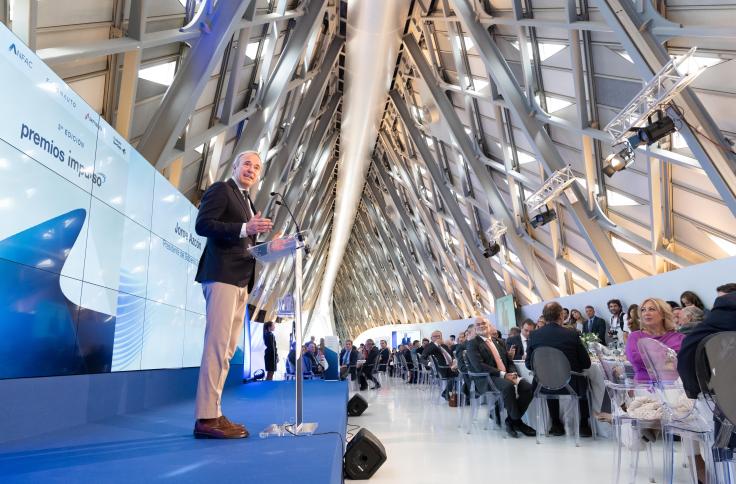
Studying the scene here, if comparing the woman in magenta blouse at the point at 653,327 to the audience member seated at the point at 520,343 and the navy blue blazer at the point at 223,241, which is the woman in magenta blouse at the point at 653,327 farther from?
the audience member seated at the point at 520,343

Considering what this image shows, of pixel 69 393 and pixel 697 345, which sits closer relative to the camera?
pixel 697 345

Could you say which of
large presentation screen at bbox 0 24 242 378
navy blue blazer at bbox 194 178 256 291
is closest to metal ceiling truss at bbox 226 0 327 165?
large presentation screen at bbox 0 24 242 378

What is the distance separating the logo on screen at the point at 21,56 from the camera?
281 cm

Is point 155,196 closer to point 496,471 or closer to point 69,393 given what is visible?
point 69,393

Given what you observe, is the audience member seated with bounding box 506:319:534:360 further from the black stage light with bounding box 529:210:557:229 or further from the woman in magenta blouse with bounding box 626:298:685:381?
the woman in magenta blouse with bounding box 626:298:685:381

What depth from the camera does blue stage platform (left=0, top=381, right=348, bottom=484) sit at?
1.63 metres

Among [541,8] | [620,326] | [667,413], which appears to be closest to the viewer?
[667,413]

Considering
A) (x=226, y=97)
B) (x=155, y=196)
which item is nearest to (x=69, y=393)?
(x=155, y=196)

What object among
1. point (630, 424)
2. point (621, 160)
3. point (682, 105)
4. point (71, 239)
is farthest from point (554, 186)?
point (71, 239)

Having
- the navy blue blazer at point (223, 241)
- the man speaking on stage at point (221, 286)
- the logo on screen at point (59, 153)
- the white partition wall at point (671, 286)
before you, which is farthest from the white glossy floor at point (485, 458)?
the white partition wall at point (671, 286)

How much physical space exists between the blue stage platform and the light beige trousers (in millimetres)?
183

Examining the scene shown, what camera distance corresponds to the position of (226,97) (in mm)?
7965

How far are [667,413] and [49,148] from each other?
164 inches

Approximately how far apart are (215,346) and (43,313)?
1.38m
